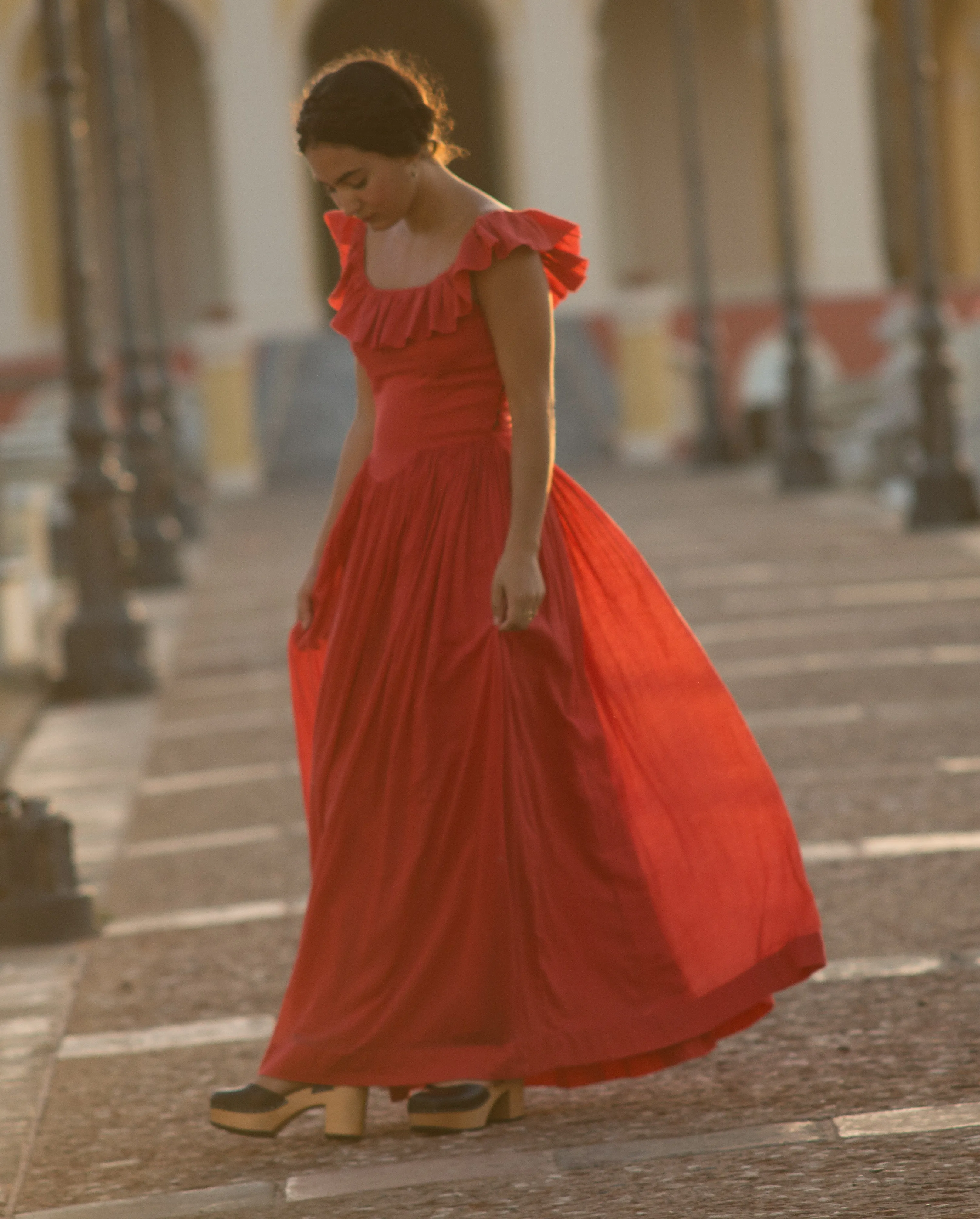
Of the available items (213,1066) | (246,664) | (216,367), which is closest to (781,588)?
(246,664)

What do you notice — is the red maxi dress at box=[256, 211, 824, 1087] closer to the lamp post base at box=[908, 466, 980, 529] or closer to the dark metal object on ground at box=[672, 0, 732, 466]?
the lamp post base at box=[908, 466, 980, 529]

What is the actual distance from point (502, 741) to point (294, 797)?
11.6 ft

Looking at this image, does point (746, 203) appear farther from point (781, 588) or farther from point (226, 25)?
point (781, 588)

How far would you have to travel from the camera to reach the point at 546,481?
11.9ft

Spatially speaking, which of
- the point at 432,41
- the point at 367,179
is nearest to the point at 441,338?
the point at 367,179

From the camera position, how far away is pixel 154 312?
1891 cm

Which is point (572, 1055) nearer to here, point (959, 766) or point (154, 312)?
point (959, 766)

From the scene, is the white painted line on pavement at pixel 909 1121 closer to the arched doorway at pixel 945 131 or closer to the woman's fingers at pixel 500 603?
the woman's fingers at pixel 500 603

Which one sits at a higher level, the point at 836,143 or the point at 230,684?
the point at 836,143

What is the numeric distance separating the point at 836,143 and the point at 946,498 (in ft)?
54.7

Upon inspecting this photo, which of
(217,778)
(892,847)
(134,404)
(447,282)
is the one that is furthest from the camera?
(134,404)

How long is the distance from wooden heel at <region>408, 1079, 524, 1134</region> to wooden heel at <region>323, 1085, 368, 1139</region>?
8cm

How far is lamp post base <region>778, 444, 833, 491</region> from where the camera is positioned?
17703mm

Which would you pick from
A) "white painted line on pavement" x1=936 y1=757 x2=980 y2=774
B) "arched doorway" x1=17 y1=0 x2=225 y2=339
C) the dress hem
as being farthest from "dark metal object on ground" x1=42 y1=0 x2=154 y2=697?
"arched doorway" x1=17 y1=0 x2=225 y2=339
